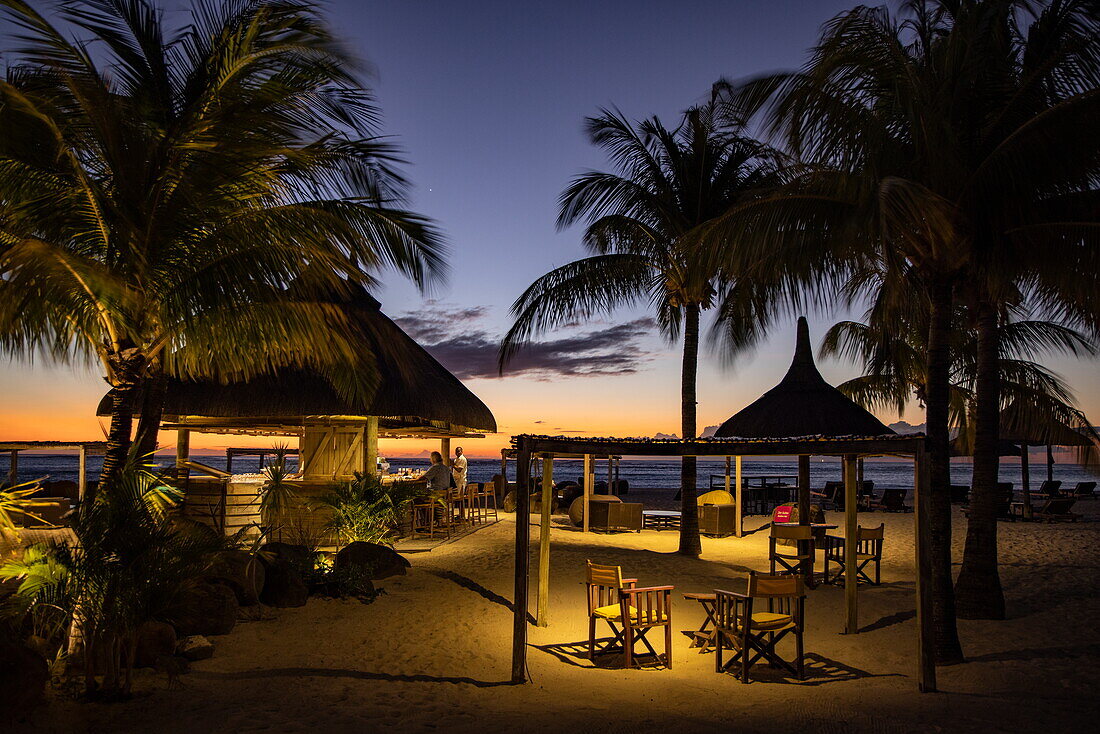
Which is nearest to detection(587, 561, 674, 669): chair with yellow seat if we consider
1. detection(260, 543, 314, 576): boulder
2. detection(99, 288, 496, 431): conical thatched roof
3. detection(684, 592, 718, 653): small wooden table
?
detection(684, 592, 718, 653): small wooden table

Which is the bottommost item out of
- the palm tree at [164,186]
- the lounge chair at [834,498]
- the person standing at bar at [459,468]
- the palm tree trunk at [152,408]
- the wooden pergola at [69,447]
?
the lounge chair at [834,498]

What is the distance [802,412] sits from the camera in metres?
13.4

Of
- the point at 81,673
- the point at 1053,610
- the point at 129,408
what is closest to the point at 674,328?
the point at 1053,610

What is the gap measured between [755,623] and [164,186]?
6.69 meters

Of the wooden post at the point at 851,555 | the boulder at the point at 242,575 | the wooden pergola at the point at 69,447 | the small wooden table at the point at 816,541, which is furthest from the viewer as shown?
the wooden pergola at the point at 69,447

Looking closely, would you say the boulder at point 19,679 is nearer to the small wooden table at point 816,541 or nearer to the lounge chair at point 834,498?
the small wooden table at point 816,541

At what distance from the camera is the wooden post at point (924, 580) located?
5.81m

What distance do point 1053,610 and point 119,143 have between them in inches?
446

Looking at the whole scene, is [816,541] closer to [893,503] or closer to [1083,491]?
[893,503]

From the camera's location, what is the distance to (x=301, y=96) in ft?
22.7

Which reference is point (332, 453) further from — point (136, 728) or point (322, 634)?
point (136, 728)

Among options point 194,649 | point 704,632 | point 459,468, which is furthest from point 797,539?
point 459,468

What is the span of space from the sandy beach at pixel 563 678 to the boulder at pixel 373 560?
21cm

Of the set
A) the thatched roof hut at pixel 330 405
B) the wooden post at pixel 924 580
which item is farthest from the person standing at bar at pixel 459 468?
the wooden post at pixel 924 580
